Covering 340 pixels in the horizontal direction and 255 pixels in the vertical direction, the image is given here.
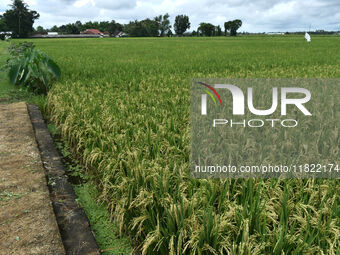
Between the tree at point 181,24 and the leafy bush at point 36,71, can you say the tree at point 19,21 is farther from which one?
the leafy bush at point 36,71

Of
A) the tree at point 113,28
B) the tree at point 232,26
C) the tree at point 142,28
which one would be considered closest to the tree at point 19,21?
the tree at point 142,28

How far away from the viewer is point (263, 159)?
2.51 meters

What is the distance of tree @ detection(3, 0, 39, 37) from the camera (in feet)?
205

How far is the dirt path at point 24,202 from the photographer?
1.88 metres

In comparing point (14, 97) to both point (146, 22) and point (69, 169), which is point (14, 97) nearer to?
point (69, 169)

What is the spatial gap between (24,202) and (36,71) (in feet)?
15.2

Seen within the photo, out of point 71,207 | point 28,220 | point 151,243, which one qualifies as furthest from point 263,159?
point 28,220

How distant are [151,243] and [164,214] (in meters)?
0.21

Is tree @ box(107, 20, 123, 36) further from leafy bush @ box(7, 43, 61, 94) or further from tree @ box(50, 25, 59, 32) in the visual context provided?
leafy bush @ box(7, 43, 61, 94)

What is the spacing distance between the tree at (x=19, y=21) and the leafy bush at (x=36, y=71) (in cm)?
6377

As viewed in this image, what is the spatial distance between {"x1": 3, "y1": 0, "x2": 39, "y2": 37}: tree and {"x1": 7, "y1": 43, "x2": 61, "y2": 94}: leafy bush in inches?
2511

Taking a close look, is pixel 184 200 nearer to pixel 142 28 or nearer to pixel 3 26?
pixel 142 28

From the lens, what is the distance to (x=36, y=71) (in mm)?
6309

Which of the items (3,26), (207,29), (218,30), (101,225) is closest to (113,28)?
(207,29)
